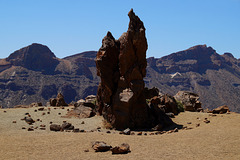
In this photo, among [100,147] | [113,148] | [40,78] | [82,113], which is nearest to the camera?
[113,148]

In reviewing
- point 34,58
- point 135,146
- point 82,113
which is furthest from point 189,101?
point 34,58

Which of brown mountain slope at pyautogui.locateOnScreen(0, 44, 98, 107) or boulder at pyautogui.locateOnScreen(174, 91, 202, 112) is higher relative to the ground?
brown mountain slope at pyautogui.locateOnScreen(0, 44, 98, 107)

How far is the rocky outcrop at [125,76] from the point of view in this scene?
1912 centimetres

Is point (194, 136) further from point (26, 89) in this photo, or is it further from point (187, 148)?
point (26, 89)

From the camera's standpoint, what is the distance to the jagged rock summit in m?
19.1

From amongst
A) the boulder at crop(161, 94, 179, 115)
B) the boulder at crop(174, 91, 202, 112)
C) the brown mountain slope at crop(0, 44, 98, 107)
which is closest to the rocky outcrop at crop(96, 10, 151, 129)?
the boulder at crop(161, 94, 179, 115)

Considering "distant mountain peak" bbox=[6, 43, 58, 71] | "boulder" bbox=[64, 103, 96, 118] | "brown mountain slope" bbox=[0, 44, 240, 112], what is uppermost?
"distant mountain peak" bbox=[6, 43, 58, 71]

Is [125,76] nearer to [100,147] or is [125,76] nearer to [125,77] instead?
[125,77]

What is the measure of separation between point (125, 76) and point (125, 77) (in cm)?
8

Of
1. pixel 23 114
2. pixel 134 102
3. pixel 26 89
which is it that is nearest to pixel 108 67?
pixel 134 102

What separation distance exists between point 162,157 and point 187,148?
71.4 inches

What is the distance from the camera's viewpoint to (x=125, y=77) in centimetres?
1975

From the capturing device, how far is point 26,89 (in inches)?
5679

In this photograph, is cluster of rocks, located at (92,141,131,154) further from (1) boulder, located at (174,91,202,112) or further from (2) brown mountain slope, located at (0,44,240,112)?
(2) brown mountain slope, located at (0,44,240,112)
